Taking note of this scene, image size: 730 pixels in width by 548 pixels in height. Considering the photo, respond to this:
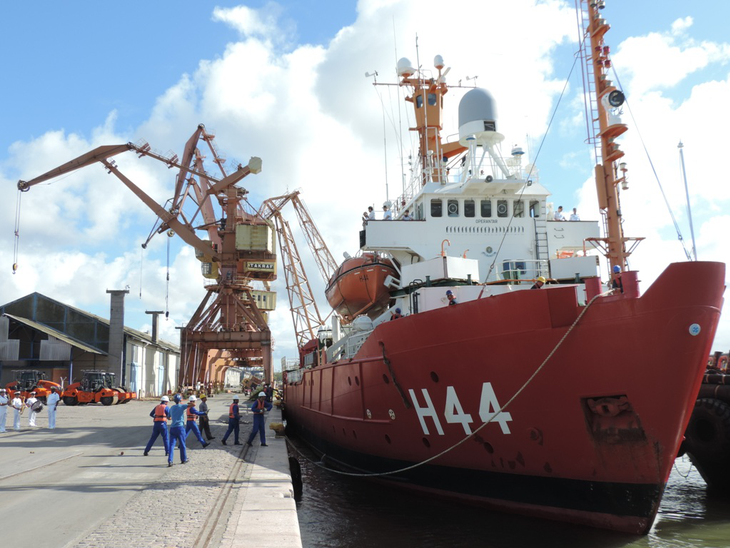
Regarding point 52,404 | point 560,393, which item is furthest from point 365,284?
point 52,404

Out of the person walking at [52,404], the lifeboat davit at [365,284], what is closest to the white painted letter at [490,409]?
the lifeboat davit at [365,284]

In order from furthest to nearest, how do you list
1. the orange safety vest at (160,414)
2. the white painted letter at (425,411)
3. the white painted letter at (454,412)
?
the orange safety vest at (160,414)
the white painted letter at (425,411)
the white painted letter at (454,412)

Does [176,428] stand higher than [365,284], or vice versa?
[365,284]

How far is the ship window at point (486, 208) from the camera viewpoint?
582 inches

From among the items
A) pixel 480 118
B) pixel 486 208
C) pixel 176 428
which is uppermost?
pixel 480 118

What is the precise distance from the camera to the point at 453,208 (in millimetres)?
14836

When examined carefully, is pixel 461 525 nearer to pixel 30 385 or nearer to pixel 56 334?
pixel 30 385

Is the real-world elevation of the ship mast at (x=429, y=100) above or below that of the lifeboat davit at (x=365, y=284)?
above

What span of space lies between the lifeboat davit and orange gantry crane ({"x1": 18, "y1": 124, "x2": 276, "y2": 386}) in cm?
2492

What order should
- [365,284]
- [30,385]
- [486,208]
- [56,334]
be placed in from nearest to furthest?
[486,208] → [365,284] → [30,385] → [56,334]

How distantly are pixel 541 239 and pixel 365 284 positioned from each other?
4.78m

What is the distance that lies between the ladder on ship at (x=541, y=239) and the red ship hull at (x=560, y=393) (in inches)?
231

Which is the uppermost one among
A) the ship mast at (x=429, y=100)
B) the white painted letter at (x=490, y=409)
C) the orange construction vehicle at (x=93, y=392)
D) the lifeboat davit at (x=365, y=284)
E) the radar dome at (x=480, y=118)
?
the ship mast at (x=429, y=100)

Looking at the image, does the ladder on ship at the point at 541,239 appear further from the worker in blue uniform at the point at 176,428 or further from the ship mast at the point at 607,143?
the worker in blue uniform at the point at 176,428
